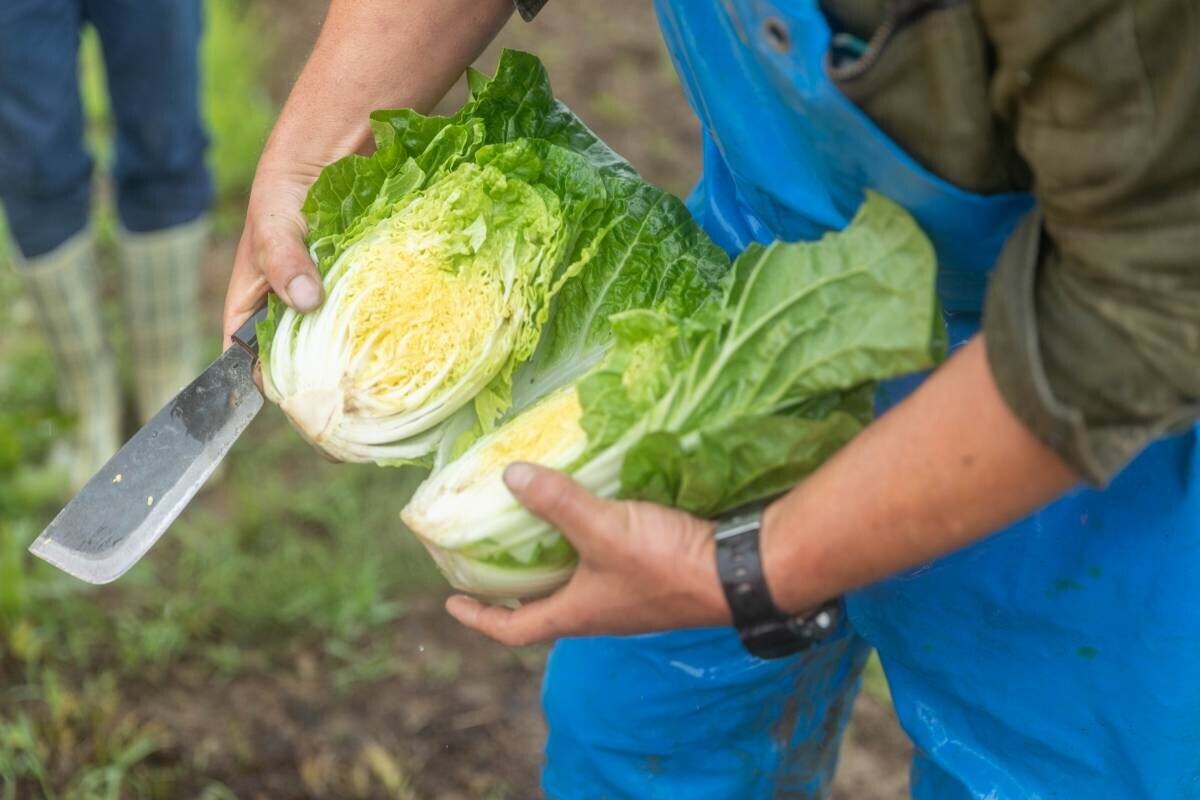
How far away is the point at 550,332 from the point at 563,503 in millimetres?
464

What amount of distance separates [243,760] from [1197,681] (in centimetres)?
214

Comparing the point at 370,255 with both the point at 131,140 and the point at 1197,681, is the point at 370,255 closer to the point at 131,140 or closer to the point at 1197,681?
the point at 1197,681

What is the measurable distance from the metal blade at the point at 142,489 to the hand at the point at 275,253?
15 centimetres

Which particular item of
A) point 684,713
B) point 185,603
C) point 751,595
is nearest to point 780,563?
point 751,595

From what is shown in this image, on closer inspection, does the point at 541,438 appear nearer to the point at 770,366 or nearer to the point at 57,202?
the point at 770,366

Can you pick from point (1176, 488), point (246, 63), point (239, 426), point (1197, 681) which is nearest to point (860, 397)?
point (1176, 488)

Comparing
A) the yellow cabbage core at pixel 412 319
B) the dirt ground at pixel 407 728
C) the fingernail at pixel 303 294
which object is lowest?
the dirt ground at pixel 407 728

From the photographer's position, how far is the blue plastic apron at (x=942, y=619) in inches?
63.7

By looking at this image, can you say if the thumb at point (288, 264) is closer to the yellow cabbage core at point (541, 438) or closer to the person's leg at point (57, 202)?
the yellow cabbage core at point (541, 438)

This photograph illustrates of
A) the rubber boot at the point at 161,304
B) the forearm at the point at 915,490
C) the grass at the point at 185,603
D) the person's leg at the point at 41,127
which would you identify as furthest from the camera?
the rubber boot at the point at 161,304

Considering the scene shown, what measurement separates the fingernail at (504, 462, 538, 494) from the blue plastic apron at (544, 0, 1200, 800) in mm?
529

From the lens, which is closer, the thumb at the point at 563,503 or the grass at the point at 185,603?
the thumb at the point at 563,503

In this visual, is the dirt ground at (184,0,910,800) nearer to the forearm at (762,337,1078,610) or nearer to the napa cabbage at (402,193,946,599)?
the napa cabbage at (402,193,946,599)

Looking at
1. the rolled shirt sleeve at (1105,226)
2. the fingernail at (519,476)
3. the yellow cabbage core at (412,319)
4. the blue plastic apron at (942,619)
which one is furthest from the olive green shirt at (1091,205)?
the yellow cabbage core at (412,319)
